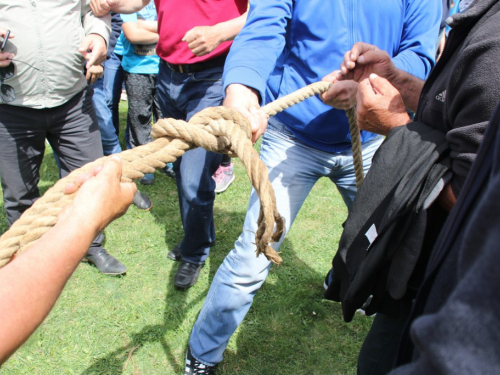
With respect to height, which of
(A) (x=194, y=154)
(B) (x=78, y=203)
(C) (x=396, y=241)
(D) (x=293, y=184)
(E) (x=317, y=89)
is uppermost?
(B) (x=78, y=203)

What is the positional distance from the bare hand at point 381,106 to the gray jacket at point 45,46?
5.24 feet

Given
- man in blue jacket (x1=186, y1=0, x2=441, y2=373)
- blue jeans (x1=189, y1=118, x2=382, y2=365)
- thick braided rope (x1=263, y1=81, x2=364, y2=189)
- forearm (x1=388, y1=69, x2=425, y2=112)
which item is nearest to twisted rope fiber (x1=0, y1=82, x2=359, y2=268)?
thick braided rope (x1=263, y1=81, x2=364, y2=189)

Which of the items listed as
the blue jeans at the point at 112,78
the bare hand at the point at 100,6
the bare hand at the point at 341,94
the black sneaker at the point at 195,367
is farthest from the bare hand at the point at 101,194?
the blue jeans at the point at 112,78

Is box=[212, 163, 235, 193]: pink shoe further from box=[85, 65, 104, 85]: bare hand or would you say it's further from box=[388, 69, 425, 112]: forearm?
box=[388, 69, 425, 112]: forearm

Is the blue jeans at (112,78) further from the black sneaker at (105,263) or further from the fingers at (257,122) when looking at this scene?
the fingers at (257,122)

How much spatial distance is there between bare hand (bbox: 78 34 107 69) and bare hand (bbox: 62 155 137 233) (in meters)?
1.49

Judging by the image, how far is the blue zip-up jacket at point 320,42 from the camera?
5.30 feet

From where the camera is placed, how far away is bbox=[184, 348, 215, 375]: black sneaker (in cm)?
198

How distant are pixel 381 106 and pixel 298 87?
0.52m

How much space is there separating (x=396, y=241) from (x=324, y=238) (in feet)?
6.90

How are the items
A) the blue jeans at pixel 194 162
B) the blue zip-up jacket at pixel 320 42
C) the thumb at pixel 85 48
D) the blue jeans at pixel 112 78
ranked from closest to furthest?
the blue zip-up jacket at pixel 320 42
the thumb at pixel 85 48
the blue jeans at pixel 194 162
the blue jeans at pixel 112 78

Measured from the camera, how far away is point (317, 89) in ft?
5.24

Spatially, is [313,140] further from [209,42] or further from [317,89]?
[209,42]

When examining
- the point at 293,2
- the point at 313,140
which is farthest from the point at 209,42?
the point at 313,140
